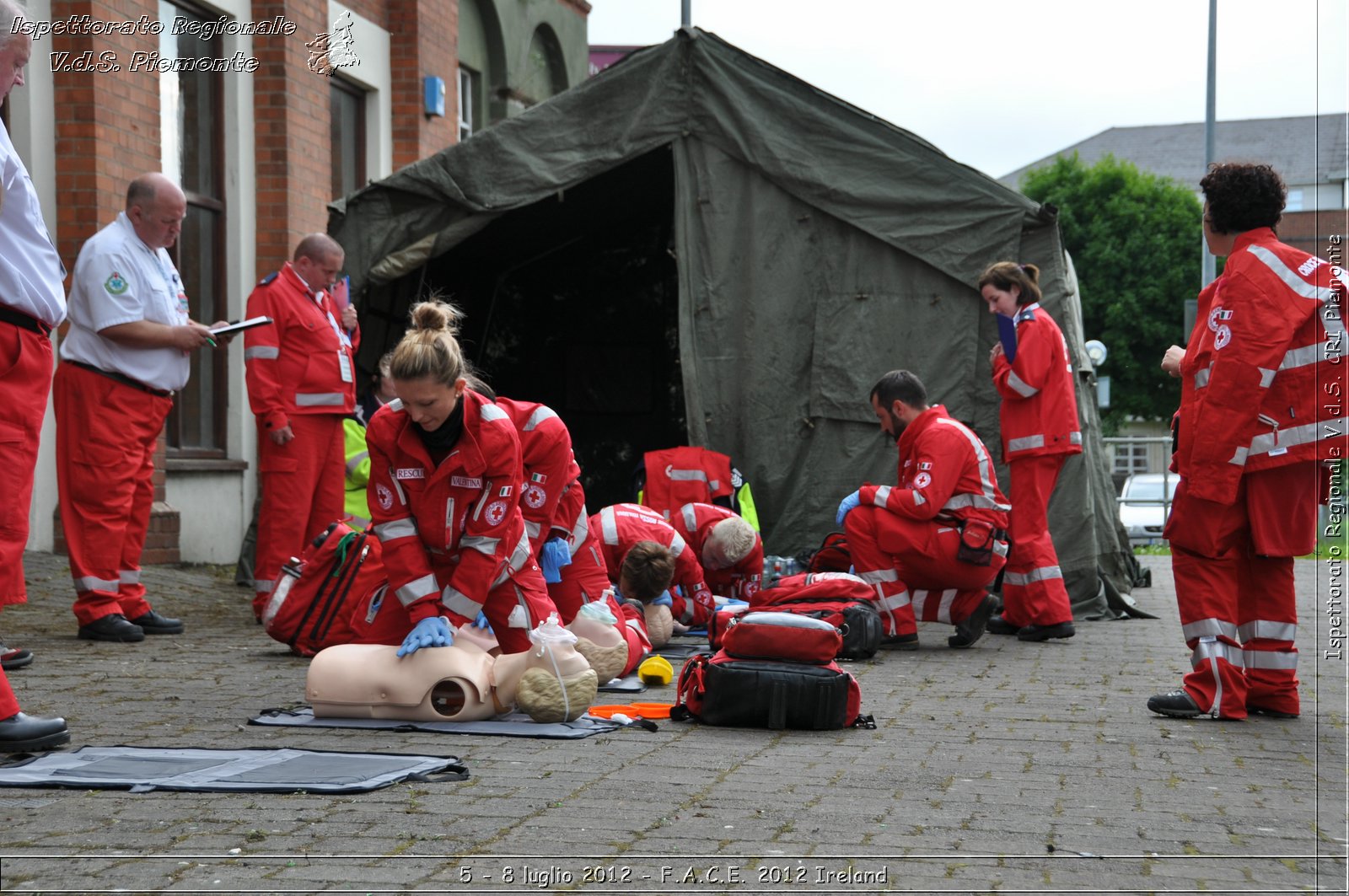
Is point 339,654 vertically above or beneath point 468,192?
beneath

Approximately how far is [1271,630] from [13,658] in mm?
4905

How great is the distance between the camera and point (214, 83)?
1126 cm

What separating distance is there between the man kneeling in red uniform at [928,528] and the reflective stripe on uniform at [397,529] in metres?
3.32

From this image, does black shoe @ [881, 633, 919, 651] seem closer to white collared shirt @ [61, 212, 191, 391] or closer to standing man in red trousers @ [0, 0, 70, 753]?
white collared shirt @ [61, 212, 191, 391]

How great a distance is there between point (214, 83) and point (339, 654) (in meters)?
7.53

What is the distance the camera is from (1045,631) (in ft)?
26.7

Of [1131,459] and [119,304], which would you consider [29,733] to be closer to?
[119,304]

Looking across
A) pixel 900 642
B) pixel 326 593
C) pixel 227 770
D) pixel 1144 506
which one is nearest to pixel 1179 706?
pixel 900 642

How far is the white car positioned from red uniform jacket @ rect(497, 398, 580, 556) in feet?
47.4

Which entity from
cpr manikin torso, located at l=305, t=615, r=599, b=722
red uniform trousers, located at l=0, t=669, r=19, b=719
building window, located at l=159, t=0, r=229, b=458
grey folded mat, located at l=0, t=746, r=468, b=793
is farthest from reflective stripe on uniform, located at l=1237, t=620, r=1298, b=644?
building window, located at l=159, t=0, r=229, b=458

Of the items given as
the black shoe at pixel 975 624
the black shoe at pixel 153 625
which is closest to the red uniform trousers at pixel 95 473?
the black shoe at pixel 153 625

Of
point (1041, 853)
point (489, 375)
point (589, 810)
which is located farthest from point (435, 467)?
point (489, 375)

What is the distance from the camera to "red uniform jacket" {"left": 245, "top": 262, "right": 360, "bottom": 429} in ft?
26.5

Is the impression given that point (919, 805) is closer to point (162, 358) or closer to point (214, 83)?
point (162, 358)
